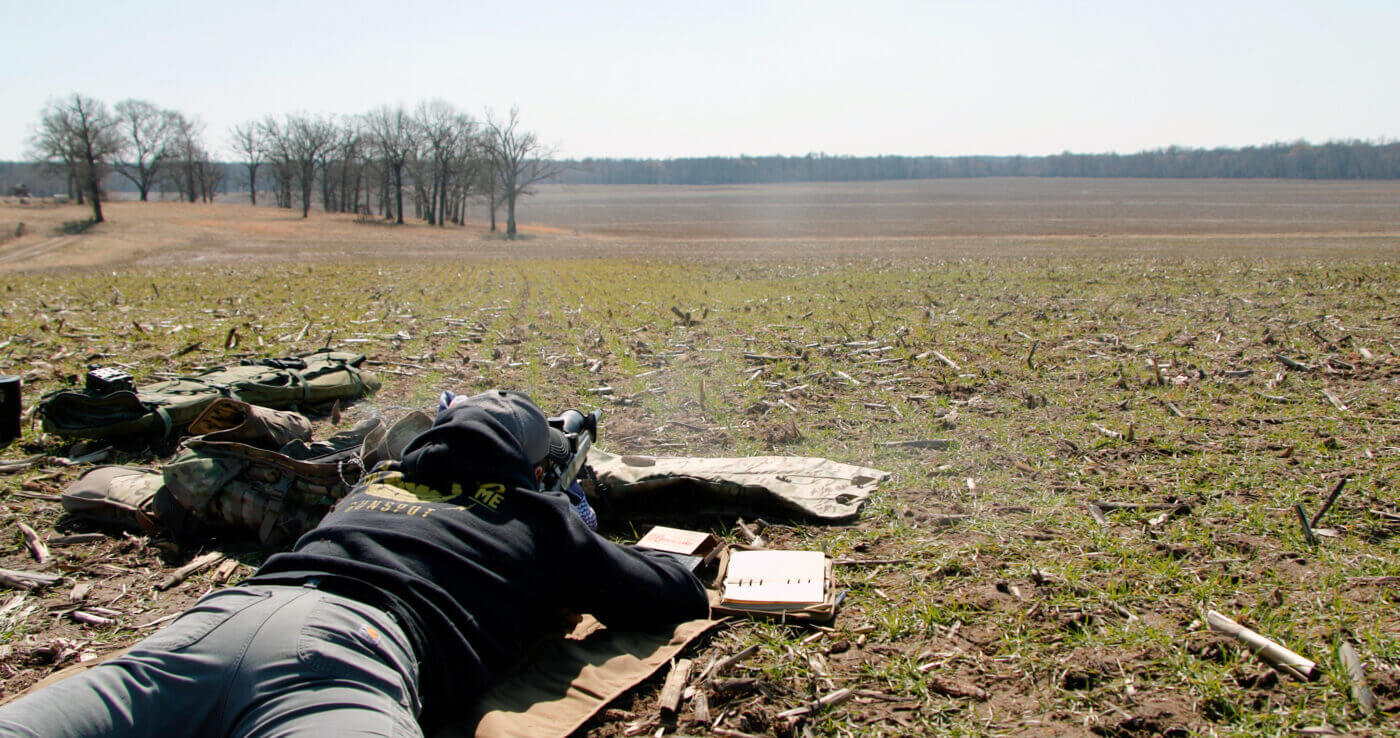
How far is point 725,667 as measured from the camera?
3.17 metres

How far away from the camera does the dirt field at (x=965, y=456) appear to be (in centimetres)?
296

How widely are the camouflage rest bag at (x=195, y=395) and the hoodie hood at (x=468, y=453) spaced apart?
3998mm

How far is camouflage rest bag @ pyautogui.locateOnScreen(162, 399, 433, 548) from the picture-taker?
4.45 meters

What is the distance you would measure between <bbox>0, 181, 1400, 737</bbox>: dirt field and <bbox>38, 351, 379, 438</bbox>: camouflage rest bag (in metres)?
0.23

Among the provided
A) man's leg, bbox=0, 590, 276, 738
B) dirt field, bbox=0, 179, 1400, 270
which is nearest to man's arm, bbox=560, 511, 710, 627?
man's leg, bbox=0, 590, 276, 738

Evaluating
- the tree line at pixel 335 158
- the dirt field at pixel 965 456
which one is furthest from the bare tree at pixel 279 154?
the dirt field at pixel 965 456

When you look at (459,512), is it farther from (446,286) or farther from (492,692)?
(446,286)

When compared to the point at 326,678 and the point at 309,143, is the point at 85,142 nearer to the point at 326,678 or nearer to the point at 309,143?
the point at 309,143

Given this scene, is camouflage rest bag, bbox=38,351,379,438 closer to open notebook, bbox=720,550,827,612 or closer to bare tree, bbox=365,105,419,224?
open notebook, bbox=720,550,827,612

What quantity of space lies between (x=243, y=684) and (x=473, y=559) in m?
0.79

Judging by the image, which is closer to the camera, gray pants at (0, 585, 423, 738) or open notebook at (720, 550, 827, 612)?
gray pants at (0, 585, 423, 738)

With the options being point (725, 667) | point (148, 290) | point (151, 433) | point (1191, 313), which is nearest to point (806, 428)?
point (725, 667)

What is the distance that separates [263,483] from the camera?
459 cm

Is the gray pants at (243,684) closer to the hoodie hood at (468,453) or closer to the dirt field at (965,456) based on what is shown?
the hoodie hood at (468,453)
